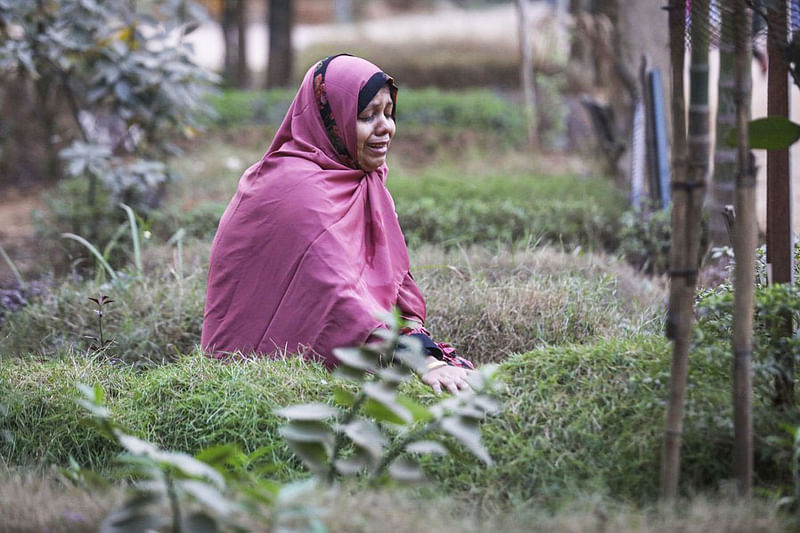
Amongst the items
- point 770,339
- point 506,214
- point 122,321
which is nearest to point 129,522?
point 770,339

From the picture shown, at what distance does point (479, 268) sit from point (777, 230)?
1901mm

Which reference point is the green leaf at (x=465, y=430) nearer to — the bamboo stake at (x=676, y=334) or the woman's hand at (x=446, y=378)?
the bamboo stake at (x=676, y=334)

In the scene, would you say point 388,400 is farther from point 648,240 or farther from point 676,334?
point 648,240

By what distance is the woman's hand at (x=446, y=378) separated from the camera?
265cm

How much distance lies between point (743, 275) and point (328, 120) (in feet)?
5.48

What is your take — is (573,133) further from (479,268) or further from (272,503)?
(272,503)

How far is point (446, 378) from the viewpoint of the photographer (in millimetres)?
2691

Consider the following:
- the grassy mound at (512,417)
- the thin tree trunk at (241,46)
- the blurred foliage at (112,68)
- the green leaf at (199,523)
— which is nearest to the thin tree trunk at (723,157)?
the grassy mound at (512,417)

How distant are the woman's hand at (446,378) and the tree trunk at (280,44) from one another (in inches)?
396

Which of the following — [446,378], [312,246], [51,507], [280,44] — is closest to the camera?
[51,507]

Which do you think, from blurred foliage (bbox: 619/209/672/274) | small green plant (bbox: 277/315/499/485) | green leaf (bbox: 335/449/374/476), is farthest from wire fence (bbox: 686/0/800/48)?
blurred foliage (bbox: 619/209/672/274)

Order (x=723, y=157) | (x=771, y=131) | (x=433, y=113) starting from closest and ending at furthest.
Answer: (x=771, y=131), (x=723, y=157), (x=433, y=113)

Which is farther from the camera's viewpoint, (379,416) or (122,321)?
(122,321)

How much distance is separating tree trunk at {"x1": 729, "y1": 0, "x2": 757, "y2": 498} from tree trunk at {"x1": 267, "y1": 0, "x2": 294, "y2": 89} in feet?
35.0
